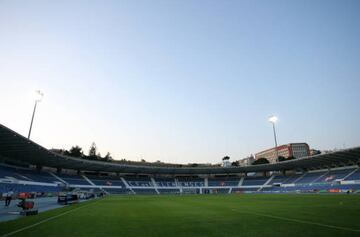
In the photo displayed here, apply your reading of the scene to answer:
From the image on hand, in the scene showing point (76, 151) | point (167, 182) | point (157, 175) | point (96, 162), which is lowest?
point (167, 182)

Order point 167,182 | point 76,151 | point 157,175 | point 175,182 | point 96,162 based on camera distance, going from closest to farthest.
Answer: point 96,162
point 167,182
point 175,182
point 157,175
point 76,151

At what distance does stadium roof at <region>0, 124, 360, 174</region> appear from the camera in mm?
42491

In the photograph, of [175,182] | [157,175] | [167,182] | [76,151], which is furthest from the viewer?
[76,151]

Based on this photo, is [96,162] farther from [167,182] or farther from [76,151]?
[76,151]

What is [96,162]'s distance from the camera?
241 feet

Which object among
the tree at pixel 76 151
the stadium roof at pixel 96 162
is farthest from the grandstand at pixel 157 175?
the tree at pixel 76 151

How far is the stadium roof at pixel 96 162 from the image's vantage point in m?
42.5

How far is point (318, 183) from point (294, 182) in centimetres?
1131

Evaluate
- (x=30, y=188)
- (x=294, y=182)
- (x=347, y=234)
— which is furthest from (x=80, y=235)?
(x=294, y=182)

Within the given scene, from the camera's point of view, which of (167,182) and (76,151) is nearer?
(167,182)

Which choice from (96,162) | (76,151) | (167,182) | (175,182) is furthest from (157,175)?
(76,151)

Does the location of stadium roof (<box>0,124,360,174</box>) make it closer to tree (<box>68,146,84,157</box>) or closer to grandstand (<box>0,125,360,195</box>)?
grandstand (<box>0,125,360,195</box>)

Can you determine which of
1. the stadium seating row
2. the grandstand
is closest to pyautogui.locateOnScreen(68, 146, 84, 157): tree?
the grandstand

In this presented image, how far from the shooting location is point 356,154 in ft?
191
